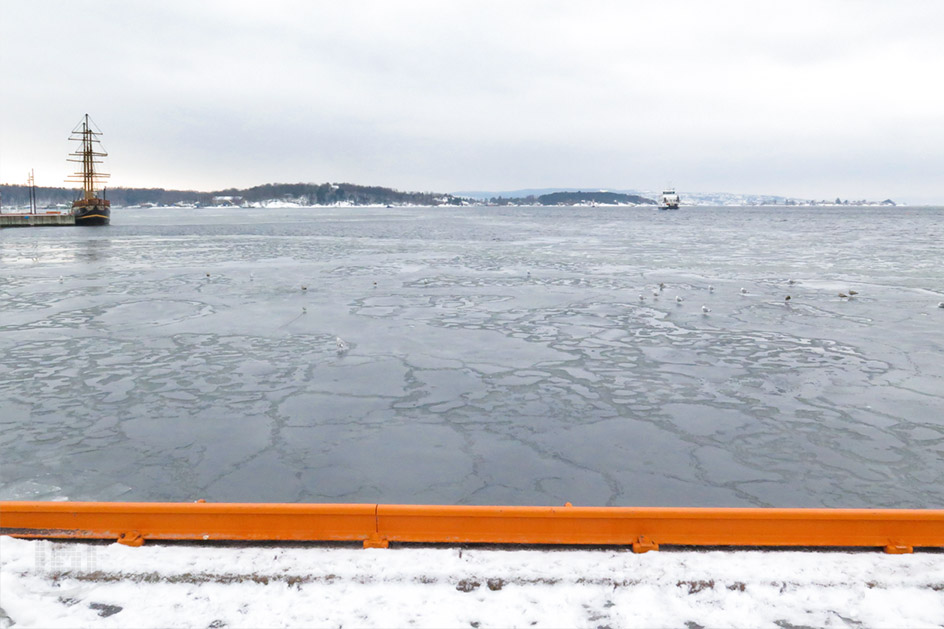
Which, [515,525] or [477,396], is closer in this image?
[515,525]

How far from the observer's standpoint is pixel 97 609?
3.58 meters

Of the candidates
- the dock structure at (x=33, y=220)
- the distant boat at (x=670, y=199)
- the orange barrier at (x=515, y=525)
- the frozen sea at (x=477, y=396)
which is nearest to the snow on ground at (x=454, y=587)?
the orange barrier at (x=515, y=525)

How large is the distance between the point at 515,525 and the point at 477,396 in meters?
4.38

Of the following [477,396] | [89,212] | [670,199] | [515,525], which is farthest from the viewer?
[670,199]

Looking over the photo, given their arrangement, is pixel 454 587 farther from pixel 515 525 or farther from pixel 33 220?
pixel 33 220

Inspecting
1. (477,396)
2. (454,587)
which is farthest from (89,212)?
(454,587)

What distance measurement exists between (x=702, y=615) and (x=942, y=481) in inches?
158

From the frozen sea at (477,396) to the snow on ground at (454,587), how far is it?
1.68 m

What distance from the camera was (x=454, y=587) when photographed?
377 cm

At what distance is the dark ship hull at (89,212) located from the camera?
2579 inches

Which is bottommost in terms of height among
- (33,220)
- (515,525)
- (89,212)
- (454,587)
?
(454,587)

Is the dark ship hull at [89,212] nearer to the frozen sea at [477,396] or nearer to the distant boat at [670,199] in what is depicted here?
the frozen sea at [477,396]

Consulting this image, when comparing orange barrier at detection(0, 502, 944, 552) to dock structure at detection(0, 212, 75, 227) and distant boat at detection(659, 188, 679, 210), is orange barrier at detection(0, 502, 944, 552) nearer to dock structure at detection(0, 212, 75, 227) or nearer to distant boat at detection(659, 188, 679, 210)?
dock structure at detection(0, 212, 75, 227)

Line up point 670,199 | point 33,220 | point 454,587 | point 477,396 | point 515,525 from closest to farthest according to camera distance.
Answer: point 454,587, point 515,525, point 477,396, point 33,220, point 670,199
